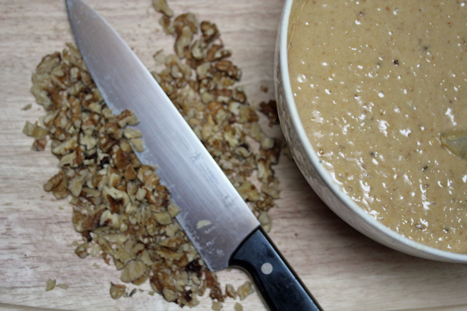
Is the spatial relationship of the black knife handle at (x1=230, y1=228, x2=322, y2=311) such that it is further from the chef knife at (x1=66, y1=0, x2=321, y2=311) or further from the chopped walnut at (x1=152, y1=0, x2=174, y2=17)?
the chopped walnut at (x1=152, y1=0, x2=174, y2=17)

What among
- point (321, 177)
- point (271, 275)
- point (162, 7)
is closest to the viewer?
point (321, 177)

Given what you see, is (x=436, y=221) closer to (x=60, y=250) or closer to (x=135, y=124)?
(x=135, y=124)

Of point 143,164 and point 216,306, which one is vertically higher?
point 143,164

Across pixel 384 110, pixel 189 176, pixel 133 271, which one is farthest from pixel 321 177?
pixel 133 271

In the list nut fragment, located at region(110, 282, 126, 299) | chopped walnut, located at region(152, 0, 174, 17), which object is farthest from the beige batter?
nut fragment, located at region(110, 282, 126, 299)

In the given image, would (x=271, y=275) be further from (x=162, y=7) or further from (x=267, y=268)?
(x=162, y=7)

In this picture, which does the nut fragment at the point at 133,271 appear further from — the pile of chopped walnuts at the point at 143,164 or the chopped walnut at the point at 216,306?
the chopped walnut at the point at 216,306
